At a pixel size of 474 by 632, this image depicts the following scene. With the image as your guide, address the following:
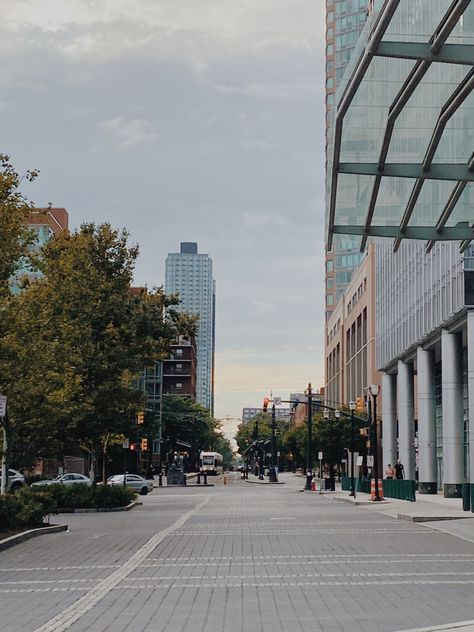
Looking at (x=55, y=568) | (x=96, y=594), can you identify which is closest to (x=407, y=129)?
(x=55, y=568)

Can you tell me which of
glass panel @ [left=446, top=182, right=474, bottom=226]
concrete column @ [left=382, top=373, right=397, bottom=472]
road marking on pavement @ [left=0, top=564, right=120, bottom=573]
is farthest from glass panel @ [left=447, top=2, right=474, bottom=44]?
concrete column @ [left=382, top=373, right=397, bottom=472]

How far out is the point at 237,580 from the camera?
15148mm

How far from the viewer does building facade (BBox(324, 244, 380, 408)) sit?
92.7 m

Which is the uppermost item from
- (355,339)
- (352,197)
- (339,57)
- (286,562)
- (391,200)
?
(339,57)

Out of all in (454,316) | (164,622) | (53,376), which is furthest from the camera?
(454,316)

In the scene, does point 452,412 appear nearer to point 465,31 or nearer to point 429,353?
point 429,353

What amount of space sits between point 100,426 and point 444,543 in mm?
19814

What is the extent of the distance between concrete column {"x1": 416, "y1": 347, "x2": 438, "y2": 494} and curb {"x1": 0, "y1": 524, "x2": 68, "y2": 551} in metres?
34.9

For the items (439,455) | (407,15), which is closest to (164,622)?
(407,15)

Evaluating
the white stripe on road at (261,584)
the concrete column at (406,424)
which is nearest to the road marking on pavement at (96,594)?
→ the white stripe on road at (261,584)

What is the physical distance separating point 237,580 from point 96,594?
97.2 inches

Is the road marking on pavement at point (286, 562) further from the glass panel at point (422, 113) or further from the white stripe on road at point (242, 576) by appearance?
the glass panel at point (422, 113)

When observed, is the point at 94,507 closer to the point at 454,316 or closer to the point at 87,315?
the point at 87,315

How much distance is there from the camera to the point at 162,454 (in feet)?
479
